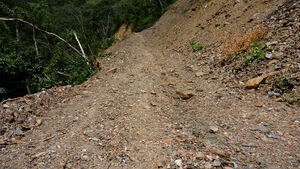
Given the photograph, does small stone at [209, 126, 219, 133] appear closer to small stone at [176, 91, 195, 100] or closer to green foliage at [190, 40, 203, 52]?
small stone at [176, 91, 195, 100]

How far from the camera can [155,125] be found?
131 inches

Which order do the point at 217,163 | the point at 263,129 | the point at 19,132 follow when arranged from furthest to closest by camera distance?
the point at 19,132
the point at 263,129
the point at 217,163

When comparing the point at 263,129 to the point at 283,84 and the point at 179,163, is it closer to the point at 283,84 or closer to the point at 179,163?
the point at 283,84

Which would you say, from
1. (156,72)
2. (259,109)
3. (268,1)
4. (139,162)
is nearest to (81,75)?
(156,72)

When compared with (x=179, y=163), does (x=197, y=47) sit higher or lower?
higher

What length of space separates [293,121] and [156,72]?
4249 millimetres

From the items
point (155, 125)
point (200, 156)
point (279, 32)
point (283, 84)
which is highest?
point (279, 32)

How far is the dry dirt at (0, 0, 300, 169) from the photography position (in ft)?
7.97

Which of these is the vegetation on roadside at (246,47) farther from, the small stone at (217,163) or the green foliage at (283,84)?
the small stone at (217,163)

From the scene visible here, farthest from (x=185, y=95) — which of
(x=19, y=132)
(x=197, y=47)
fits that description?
(x=19, y=132)

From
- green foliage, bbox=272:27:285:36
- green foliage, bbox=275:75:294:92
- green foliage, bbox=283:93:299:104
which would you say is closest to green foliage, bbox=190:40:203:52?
green foliage, bbox=272:27:285:36

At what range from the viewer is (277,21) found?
4.66 meters

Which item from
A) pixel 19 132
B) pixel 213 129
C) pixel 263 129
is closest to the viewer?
pixel 263 129

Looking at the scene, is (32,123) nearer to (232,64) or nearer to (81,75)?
(81,75)
